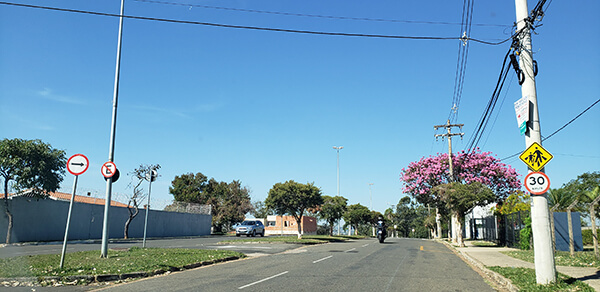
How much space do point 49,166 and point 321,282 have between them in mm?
21670

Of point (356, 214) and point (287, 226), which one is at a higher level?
point (356, 214)

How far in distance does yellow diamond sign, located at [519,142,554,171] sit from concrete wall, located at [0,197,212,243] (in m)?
27.5

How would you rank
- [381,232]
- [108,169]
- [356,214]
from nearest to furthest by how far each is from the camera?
[108,169]
[381,232]
[356,214]

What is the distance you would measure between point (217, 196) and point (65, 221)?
34266mm

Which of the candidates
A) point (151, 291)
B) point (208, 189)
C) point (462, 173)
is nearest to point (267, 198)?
point (462, 173)

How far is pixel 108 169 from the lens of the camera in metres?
14.5

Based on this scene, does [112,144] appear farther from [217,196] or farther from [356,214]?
[356,214]

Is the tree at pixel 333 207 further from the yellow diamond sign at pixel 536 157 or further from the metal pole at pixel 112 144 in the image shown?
the yellow diamond sign at pixel 536 157

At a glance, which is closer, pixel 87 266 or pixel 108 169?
pixel 87 266

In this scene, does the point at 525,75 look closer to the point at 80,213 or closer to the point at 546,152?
the point at 546,152

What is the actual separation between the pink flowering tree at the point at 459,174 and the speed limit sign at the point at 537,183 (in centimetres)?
2576

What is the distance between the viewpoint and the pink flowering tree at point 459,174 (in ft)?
120

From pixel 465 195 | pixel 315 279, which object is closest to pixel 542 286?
pixel 315 279

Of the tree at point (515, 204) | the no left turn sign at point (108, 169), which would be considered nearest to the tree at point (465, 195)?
the tree at point (515, 204)
